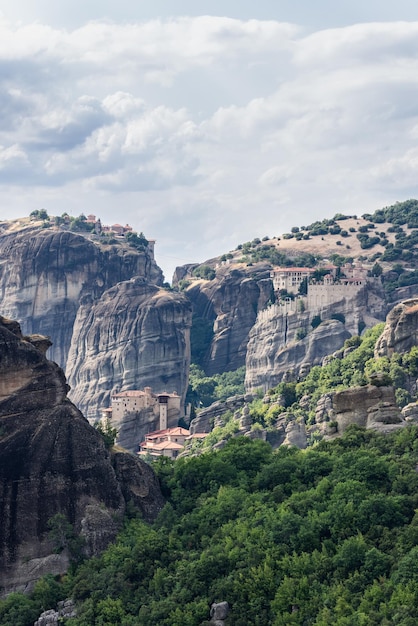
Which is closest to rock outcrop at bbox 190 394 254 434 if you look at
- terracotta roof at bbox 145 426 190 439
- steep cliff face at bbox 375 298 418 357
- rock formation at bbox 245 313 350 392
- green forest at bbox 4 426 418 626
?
terracotta roof at bbox 145 426 190 439

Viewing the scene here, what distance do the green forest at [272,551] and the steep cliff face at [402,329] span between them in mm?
39000

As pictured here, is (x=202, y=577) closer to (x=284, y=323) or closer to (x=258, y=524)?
(x=258, y=524)

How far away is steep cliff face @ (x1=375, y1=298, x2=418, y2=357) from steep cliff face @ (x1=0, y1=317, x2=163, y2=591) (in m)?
47.5

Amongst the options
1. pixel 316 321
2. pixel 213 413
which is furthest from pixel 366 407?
pixel 316 321

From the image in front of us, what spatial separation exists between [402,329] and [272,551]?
55.7 meters

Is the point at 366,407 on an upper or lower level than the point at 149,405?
lower

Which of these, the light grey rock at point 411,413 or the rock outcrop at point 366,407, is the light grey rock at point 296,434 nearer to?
the light grey rock at point 411,413

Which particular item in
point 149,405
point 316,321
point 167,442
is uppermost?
point 316,321

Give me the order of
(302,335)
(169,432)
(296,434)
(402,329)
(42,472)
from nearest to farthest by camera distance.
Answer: (42,472)
(402,329)
(296,434)
(169,432)
(302,335)

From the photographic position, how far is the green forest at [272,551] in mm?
69125

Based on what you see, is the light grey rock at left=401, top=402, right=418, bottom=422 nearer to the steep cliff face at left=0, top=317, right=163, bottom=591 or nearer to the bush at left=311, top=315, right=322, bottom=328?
the steep cliff face at left=0, top=317, right=163, bottom=591

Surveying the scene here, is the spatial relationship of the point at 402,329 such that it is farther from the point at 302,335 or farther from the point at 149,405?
the point at 302,335

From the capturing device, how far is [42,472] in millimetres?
81438

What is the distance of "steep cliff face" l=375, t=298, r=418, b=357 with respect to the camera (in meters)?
127
